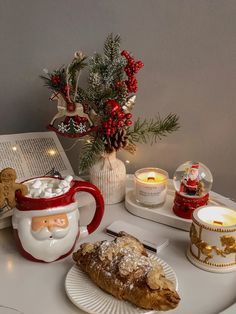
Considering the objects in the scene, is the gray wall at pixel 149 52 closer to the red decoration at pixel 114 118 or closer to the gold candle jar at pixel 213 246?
the red decoration at pixel 114 118

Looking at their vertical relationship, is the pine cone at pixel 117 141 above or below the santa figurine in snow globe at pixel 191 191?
above

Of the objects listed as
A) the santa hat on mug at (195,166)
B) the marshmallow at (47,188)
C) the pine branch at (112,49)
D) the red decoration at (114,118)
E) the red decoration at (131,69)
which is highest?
the pine branch at (112,49)

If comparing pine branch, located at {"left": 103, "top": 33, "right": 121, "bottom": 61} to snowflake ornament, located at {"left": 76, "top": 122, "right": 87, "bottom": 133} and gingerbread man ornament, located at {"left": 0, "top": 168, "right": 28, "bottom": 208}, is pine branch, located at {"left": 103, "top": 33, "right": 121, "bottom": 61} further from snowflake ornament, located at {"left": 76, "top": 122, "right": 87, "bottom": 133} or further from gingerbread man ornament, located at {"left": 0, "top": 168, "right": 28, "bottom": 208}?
gingerbread man ornament, located at {"left": 0, "top": 168, "right": 28, "bottom": 208}

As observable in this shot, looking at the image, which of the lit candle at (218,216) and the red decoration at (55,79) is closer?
the lit candle at (218,216)

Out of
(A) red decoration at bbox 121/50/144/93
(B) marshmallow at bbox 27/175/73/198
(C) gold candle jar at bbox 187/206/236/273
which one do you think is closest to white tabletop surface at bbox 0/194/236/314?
(C) gold candle jar at bbox 187/206/236/273

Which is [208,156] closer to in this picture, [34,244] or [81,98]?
[81,98]

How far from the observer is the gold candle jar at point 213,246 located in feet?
2.62

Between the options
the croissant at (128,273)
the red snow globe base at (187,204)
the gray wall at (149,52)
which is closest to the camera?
the croissant at (128,273)

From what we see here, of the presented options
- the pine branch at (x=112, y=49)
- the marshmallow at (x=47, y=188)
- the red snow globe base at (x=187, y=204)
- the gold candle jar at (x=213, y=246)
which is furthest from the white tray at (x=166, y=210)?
the pine branch at (x=112, y=49)

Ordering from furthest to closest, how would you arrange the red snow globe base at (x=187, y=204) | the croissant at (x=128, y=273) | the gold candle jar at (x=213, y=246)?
the red snow globe base at (x=187, y=204), the gold candle jar at (x=213, y=246), the croissant at (x=128, y=273)

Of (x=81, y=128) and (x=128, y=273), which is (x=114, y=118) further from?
(x=128, y=273)

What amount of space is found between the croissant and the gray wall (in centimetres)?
50

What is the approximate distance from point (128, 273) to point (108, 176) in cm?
36

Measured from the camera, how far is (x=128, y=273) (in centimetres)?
71
